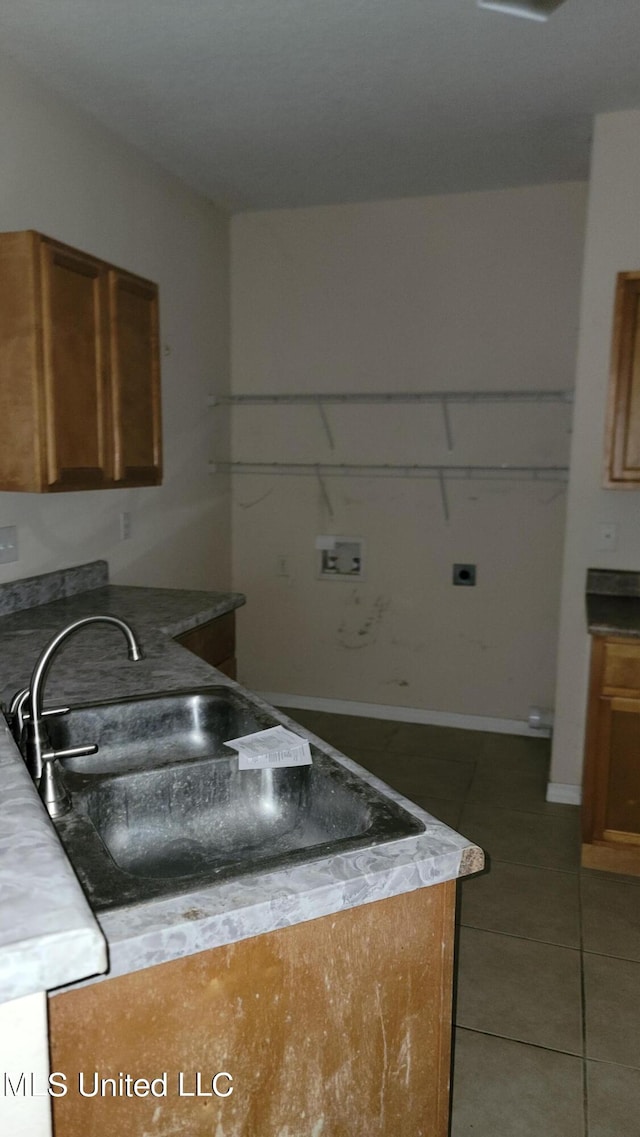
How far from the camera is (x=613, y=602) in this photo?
114 inches

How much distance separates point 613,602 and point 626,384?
794 millimetres

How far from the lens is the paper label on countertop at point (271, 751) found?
53.5 inches

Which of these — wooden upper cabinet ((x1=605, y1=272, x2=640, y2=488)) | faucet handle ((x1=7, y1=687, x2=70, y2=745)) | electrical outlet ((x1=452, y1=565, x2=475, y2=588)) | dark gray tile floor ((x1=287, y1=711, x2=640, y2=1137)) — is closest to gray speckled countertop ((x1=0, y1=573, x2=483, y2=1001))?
faucet handle ((x1=7, y1=687, x2=70, y2=745))

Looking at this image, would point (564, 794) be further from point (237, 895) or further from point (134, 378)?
point (237, 895)

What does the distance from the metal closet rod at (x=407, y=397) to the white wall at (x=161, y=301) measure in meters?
0.19

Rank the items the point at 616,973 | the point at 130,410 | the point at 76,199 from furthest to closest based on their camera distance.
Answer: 1. the point at 76,199
2. the point at 130,410
3. the point at 616,973

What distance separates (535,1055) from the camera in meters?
1.83

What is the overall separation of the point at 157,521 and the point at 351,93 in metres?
1.84

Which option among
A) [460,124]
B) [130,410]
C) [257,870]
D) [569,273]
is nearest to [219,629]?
[130,410]

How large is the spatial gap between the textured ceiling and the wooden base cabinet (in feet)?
7.49

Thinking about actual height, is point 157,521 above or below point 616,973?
above

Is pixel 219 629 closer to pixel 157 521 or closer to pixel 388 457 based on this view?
pixel 157 521

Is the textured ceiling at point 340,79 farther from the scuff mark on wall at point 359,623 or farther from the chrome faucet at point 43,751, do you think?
the scuff mark on wall at point 359,623

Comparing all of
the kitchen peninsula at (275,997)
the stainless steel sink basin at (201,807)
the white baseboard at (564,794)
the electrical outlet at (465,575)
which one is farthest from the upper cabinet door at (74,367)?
the white baseboard at (564,794)
